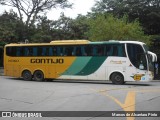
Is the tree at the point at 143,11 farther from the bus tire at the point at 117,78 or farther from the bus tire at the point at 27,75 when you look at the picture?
the bus tire at the point at 117,78

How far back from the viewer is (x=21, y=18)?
1905 inches

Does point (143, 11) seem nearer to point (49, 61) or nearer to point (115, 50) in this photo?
point (49, 61)

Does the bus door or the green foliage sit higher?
the green foliage

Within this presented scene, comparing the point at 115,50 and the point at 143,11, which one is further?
the point at 143,11

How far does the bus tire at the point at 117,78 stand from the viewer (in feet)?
79.2

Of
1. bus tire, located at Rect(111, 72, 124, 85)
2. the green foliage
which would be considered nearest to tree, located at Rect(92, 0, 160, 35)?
the green foliage

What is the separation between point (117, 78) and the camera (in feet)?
79.7

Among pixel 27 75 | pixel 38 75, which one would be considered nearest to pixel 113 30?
pixel 38 75

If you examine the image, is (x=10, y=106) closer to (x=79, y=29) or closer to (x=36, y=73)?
(x=36, y=73)

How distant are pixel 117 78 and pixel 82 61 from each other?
2.93 meters

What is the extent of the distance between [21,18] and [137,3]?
16.0 meters

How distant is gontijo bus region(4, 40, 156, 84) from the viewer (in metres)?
23.6

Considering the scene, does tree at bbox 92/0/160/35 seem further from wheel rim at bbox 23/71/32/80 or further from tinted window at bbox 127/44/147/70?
tinted window at bbox 127/44/147/70

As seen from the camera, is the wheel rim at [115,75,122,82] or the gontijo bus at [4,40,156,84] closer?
the gontijo bus at [4,40,156,84]
